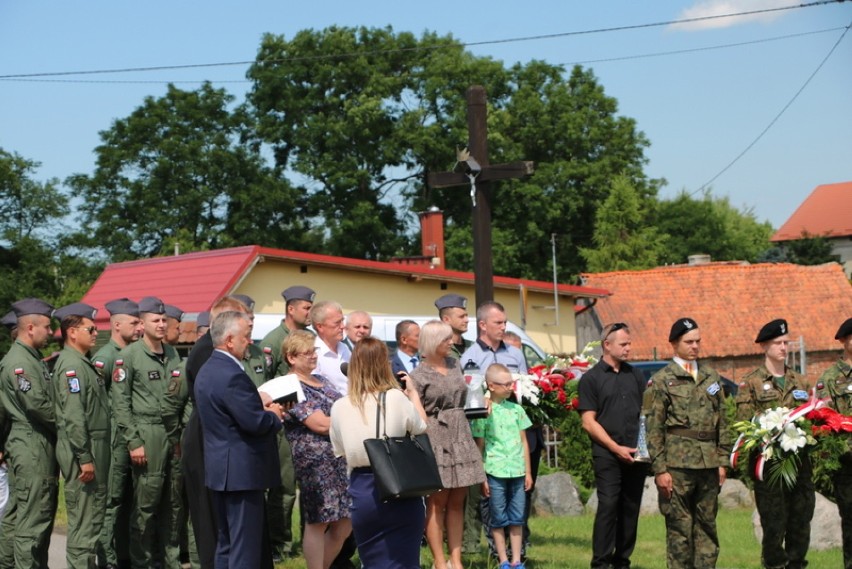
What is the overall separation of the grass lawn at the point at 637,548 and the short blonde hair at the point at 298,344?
2.73m

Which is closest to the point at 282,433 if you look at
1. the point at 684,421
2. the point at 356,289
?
the point at 684,421

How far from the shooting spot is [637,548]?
11570 mm

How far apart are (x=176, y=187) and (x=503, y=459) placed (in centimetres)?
3962

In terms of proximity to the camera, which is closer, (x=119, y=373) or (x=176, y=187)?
(x=119, y=373)

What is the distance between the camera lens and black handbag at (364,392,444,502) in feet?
21.8

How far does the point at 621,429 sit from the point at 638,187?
4599 centimetres

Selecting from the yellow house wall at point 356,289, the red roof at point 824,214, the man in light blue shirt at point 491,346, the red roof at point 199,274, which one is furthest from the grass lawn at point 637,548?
the red roof at point 824,214

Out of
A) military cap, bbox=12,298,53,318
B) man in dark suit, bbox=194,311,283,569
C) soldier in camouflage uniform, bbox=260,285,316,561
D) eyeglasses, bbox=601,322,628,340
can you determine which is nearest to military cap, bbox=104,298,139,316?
military cap, bbox=12,298,53,318

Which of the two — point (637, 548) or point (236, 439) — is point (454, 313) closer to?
point (236, 439)

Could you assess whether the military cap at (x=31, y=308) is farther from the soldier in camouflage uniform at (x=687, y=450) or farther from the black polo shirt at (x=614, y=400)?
the soldier in camouflage uniform at (x=687, y=450)

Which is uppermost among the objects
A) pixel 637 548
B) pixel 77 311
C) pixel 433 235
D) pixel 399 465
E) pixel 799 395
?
pixel 433 235

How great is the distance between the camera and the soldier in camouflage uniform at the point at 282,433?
9586 mm

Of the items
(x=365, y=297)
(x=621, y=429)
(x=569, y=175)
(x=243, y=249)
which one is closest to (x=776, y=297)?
(x=569, y=175)

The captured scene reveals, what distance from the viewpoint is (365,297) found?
88.5 ft
